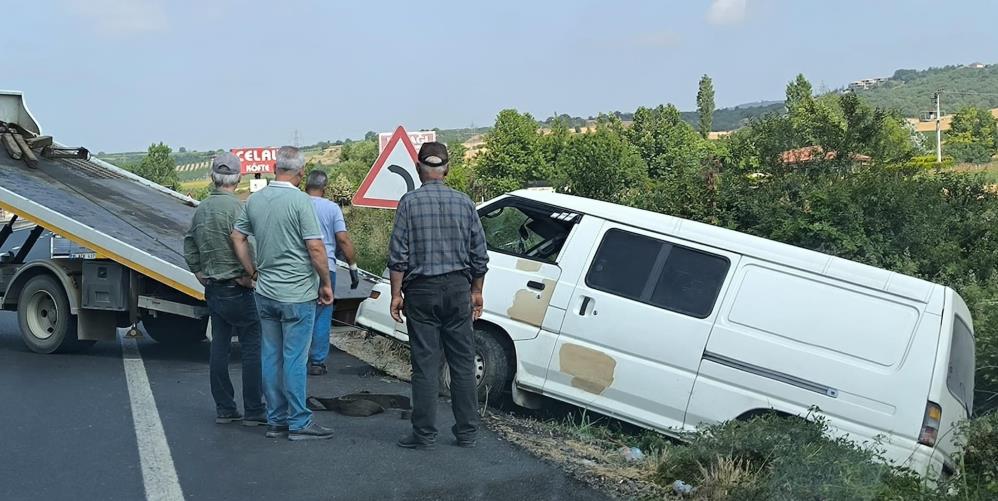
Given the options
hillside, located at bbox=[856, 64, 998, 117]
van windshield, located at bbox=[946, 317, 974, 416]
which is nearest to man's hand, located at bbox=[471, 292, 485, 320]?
van windshield, located at bbox=[946, 317, 974, 416]

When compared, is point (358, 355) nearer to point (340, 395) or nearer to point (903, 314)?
point (340, 395)

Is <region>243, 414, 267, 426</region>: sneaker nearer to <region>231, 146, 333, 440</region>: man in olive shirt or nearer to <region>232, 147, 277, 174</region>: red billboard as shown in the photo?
<region>231, 146, 333, 440</region>: man in olive shirt

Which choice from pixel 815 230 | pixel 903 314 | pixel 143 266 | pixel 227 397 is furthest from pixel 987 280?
pixel 143 266

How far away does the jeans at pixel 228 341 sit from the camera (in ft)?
22.7

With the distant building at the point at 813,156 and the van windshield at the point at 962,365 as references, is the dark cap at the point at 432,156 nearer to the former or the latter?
the van windshield at the point at 962,365

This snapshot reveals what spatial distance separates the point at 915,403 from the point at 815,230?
424 cm

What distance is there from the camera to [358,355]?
10547 mm

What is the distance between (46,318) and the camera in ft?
34.5

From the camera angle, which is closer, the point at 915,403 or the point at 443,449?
the point at 443,449

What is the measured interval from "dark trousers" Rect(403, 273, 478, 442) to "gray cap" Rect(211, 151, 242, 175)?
173cm

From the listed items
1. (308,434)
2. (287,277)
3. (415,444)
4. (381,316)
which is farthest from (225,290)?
(381,316)

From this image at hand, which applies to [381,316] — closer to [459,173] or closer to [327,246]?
[327,246]

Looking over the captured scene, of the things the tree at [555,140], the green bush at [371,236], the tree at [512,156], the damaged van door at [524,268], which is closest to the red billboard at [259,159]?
the green bush at [371,236]

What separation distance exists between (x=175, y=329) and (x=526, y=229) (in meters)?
4.56
